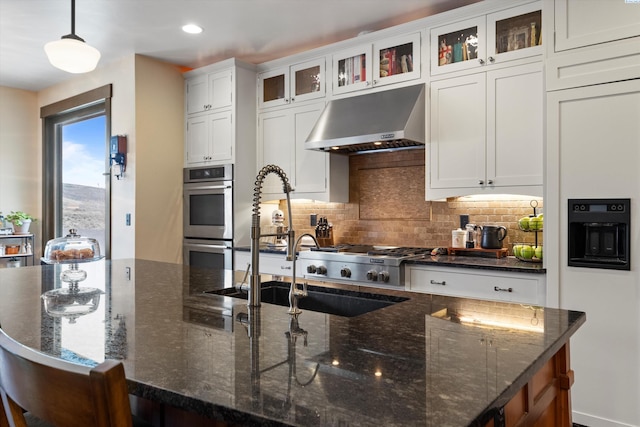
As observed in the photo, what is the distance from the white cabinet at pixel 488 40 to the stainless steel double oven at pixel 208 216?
2.10 metres

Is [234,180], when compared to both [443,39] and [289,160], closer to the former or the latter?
[289,160]

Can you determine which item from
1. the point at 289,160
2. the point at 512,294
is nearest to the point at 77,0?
the point at 289,160

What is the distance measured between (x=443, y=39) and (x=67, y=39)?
2.37 meters

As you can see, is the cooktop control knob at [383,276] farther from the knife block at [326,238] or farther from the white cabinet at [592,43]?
the white cabinet at [592,43]

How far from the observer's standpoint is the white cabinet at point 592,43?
2408mm

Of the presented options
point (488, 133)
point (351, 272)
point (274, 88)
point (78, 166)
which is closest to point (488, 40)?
point (488, 133)

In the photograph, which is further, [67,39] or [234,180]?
[234,180]

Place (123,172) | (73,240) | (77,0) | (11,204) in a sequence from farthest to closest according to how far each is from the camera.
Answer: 1. (11,204)
2. (123,172)
3. (77,0)
4. (73,240)

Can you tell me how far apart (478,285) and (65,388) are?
2567 millimetres

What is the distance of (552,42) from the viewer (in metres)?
2.64

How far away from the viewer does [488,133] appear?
10.1 feet

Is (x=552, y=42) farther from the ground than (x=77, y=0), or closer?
closer

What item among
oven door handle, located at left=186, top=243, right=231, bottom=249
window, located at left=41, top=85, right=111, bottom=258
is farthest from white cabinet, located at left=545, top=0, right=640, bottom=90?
window, located at left=41, top=85, right=111, bottom=258

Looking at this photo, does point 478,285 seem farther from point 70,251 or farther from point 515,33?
point 70,251
